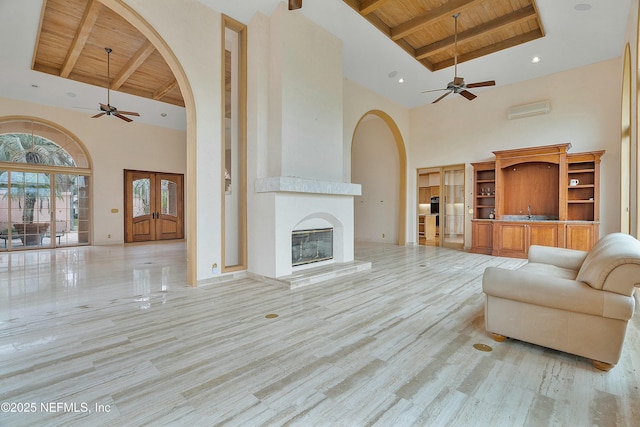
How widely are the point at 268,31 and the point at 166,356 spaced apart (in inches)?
189

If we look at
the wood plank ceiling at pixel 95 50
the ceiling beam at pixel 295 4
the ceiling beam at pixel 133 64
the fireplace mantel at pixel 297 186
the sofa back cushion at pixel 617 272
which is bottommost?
the sofa back cushion at pixel 617 272

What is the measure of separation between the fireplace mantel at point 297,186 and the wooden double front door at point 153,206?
291 inches

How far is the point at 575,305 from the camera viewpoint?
6.98ft

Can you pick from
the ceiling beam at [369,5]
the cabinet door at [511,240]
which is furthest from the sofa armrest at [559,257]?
the ceiling beam at [369,5]

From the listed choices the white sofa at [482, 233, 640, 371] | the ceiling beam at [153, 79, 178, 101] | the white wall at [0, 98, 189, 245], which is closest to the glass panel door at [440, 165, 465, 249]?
the white sofa at [482, 233, 640, 371]

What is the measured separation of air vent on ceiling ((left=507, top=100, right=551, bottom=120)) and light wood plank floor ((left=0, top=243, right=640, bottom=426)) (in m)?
5.31

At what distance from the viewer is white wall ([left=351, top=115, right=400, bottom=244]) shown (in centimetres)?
925

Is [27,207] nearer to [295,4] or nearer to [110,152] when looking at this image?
[110,152]

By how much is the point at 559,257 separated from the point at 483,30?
4.42 meters

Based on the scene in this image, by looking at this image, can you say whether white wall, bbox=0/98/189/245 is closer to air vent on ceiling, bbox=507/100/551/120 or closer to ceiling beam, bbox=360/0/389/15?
ceiling beam, bbox=360/0/389/15

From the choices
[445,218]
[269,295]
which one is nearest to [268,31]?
[269,295]

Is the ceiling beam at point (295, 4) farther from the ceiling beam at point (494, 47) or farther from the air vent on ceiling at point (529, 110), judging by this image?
the air vent on ceiling at point (529, 110)

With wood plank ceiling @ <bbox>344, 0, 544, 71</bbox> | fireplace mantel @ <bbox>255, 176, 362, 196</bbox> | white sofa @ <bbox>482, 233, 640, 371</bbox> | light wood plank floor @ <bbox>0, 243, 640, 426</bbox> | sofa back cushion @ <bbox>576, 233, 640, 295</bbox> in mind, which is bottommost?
light wood plank floor @ <bbox>0, 243, 640, 426</bbox>

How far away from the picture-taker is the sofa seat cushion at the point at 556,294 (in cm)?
200
